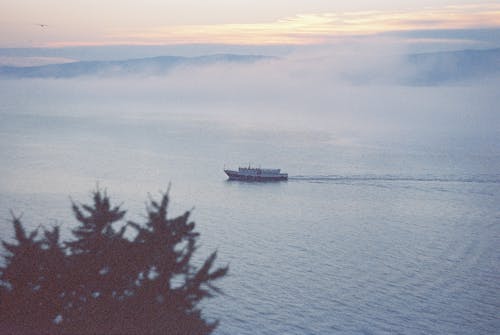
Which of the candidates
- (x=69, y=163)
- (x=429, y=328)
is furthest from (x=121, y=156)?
(x=429, y=328)

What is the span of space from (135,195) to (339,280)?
22.8m

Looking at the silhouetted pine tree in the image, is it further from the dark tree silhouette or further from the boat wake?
the boat wake

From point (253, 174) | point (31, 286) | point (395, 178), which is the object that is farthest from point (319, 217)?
point (31, 286)

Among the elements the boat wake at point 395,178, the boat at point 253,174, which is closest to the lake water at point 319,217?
the boat wake at point 395,178

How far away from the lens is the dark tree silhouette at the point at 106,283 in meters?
10.1

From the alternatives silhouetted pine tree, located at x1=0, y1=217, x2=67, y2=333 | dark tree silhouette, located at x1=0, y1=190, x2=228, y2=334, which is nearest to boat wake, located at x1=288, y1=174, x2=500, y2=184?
dark tree silhouette, located at x1=0, y1=190, x2=228, y2=334

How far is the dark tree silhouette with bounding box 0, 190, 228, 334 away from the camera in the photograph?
33.2 feet

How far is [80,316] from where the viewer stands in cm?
1023

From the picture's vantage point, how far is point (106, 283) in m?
10.5

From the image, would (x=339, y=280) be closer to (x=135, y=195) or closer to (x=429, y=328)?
(x=429, y=328)

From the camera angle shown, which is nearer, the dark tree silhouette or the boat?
the dark tree silhouette

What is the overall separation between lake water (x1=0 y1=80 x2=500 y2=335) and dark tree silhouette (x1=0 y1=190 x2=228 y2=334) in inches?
120

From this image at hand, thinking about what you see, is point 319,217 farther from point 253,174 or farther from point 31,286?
point 31,286

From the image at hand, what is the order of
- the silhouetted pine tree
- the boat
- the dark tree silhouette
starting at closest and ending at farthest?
the dark tree silhouette, the silhouetted pine tree, the boat
